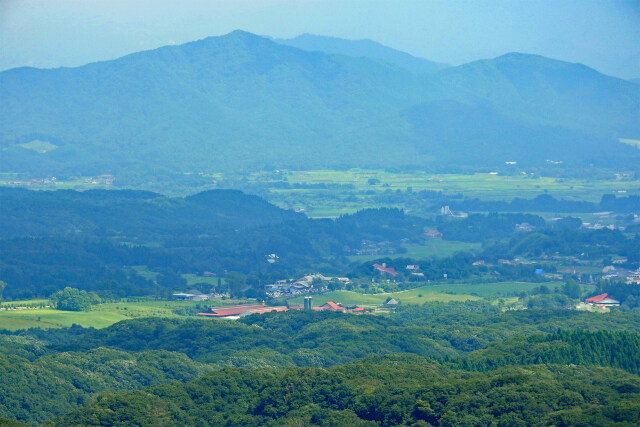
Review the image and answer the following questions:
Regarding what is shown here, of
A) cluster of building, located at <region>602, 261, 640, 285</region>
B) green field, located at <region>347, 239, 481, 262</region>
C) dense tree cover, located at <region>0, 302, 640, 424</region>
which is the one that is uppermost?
dense tree cover, located at <region>0, 302, 640, 424</region>

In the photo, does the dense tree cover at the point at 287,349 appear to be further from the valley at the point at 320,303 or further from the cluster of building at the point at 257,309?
the cluster of building at the point at 257,309

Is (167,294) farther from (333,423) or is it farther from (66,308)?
(333,423)

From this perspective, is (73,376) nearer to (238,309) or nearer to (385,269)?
(238,309)

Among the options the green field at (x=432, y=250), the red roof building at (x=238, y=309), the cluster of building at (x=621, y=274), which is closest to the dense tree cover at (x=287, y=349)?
the red roof building at (x=238, y=309)

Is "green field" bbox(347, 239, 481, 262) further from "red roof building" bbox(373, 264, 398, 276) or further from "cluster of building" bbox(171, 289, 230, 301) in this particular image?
"cluster of building" bbox(171, 289, 230, 301)

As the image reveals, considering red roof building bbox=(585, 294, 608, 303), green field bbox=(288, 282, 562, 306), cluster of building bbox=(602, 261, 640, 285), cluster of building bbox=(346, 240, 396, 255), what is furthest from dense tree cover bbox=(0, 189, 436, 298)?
red roof building bbox=(585, 294, 608, 303)

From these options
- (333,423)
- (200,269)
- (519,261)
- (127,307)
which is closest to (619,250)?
(519,261)
